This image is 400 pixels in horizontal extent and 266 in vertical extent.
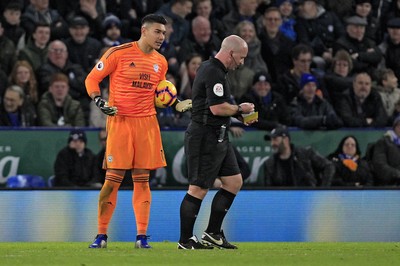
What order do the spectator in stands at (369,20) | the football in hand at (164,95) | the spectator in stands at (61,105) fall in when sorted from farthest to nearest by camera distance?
the spectator in stands at (369,20) → the spectator in stands at (61,105) → the football in hand at (164,95)

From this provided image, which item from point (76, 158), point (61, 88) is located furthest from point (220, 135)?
point (61, 88)

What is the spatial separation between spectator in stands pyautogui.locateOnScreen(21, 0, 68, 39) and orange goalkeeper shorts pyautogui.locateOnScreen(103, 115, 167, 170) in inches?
251

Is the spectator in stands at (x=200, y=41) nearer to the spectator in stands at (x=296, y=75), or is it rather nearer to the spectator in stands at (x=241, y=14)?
the spectator in stands at (x=241, y=14)

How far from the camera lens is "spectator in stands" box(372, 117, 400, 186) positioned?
16.2m

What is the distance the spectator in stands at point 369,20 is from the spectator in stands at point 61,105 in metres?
5.92

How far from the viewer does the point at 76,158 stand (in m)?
15.6

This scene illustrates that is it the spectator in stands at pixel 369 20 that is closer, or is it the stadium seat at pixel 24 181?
the stadium seat at pixel 24 181

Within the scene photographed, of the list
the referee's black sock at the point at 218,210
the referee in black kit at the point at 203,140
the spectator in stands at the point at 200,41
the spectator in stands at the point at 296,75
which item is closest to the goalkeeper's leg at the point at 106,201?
the referee in black kit at the point at 203,140

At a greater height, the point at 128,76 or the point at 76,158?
the point at 128,76

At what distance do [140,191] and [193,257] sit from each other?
1660 millimetres

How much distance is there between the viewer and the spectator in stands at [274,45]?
19.0m

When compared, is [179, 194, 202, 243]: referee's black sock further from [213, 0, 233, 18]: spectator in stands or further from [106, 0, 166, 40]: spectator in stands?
[213, 0, 233, 18]: spectator in stands

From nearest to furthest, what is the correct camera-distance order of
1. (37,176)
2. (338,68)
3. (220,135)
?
(220,135) < (37,176) < (338,68)

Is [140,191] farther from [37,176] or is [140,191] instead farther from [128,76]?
[37,176]
